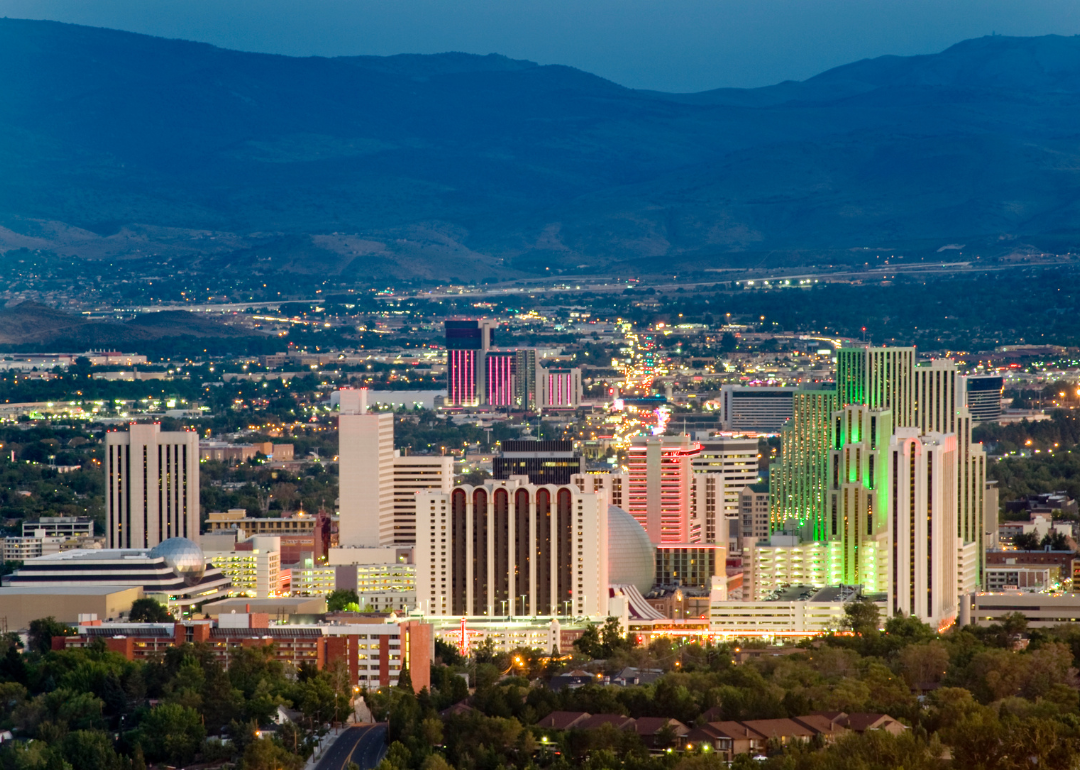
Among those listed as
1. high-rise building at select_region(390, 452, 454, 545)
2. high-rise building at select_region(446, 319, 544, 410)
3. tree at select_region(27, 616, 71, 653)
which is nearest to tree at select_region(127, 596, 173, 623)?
tree at select_region(27, 616, 71, 653)

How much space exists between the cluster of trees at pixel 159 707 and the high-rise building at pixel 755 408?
61836 millimetres

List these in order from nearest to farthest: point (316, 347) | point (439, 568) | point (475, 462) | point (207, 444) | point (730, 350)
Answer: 1. point (439, 568)
2. point (475, 462)
3. point (207, 444)
4. point (730, 350)
5. point (316, 347)

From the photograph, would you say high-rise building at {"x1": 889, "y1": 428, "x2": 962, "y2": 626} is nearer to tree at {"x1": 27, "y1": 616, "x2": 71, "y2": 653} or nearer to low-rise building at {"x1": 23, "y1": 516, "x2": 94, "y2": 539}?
tree at {"x1": 27, "y1": 616, "x2": 71, "y2": 653}

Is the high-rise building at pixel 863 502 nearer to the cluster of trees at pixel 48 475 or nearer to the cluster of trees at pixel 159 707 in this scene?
the cluster of trees at pixel 159 707

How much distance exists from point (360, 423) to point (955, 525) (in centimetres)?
1955

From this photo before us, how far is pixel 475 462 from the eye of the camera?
92.6 meters

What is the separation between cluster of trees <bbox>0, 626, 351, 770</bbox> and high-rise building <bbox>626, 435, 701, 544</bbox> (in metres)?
22.3

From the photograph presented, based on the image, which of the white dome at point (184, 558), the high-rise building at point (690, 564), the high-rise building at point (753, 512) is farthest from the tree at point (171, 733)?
the high-rise building at point (753, 512)

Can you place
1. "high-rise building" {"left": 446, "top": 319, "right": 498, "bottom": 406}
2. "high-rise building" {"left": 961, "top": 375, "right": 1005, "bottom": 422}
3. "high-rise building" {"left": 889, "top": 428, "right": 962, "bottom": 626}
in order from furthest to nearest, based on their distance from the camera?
"high-rise building" {"left": 446, "top": 319, "right": 498, "bottom": 406} < "high-rise building" {"left": 961, "top": 375, "right": 1005, "bottom": 422} < "high-rise building" {"left": 889, "top": 428, "right": 962, "bottom": 626}

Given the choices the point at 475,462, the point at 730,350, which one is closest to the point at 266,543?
the point at 475,462

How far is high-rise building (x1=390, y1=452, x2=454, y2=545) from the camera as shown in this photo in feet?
239

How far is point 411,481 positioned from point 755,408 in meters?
39.2

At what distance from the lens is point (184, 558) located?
62281mm

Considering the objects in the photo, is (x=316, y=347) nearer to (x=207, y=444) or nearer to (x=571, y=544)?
(x=207, y=444)
